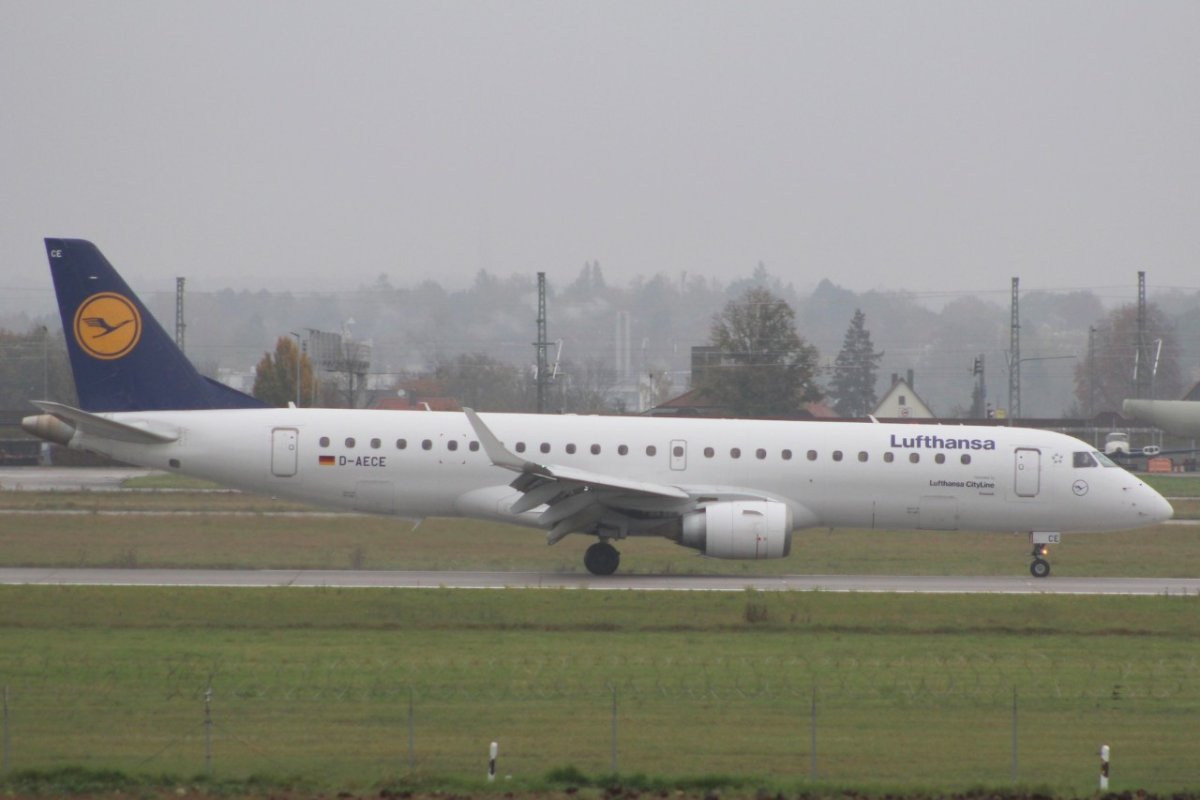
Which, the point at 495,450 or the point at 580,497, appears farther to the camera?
the point at 580,497

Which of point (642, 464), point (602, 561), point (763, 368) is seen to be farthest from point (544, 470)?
point (763, 368)

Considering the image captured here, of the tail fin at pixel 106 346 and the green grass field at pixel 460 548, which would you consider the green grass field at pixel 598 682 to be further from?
the tail fin at pixel 106 346

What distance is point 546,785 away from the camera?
13.4 m

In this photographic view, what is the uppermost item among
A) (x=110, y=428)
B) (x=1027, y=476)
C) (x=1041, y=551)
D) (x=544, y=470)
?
(x=110, y=428)

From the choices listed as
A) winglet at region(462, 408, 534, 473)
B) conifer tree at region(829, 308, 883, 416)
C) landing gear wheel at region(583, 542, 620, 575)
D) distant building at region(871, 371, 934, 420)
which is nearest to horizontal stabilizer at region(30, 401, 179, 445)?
winglet at region(462, 408, 534, 473)

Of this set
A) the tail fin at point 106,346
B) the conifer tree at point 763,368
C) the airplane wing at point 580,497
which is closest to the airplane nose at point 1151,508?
the airplane wing at point 580,497

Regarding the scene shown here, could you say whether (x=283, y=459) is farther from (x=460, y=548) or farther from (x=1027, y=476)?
(x=1027, y=476)

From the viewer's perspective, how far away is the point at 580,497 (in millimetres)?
27359

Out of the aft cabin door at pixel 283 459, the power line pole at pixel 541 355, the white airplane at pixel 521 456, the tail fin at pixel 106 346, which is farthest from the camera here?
the power line pole at pixel 541 355

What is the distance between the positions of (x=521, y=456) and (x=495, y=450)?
7.05 feet

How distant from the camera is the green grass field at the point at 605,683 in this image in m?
14.2

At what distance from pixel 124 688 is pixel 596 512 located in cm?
1223

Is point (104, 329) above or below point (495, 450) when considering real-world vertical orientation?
above

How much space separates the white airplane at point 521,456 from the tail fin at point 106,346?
0.09ft
